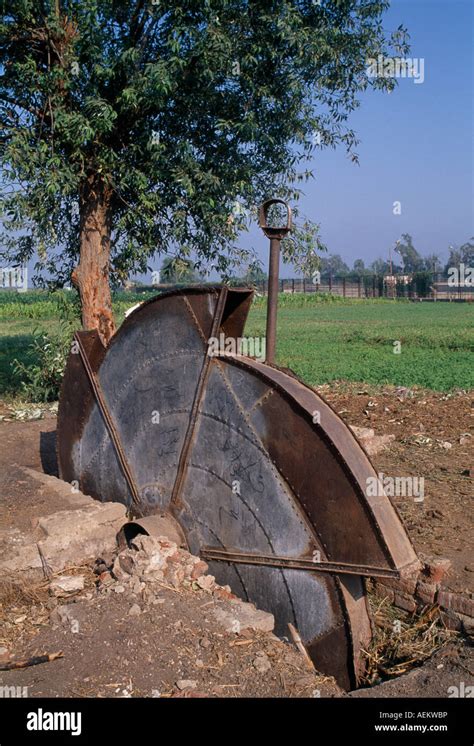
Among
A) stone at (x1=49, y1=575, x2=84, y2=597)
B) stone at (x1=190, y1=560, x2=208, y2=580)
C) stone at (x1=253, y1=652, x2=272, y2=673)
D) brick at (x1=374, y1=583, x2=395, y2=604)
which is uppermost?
stone at (x1=190, y1=560, x2=208, y2=580)

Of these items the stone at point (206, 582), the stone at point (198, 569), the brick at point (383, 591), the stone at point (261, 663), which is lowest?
the brick at point (383, 591)

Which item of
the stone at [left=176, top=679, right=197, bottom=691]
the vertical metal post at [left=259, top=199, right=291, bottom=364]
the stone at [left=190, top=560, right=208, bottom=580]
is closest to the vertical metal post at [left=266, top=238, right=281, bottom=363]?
the vertical metal post at [left=259, top=199, right=291, bottom=364]

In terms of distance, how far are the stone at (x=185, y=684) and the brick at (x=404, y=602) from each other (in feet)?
5.64

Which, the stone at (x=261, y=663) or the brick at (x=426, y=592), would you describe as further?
the brick at (x=426, y=592)

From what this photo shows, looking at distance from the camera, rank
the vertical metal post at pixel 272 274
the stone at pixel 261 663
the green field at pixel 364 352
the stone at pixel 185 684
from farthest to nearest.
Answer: the green field at pixel 364 352 → the vertical metal post at pixel 272 274 → the stone at pixel 261 663 → the stone at pixel 185 684

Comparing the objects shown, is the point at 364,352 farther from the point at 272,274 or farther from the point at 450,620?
the point at 450,620

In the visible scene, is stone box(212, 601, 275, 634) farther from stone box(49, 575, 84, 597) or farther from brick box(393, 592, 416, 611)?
stone box(49, 575, 84, 597)

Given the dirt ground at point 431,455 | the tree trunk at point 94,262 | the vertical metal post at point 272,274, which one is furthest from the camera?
the tree trunk at point 94,262

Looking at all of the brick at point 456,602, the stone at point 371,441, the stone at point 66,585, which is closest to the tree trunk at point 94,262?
the stone at point 371,441

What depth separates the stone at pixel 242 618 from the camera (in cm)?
394

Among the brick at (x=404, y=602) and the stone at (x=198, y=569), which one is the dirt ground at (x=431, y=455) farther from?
the stone at (x=198, y=569)

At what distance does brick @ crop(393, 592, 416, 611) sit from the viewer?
461cm

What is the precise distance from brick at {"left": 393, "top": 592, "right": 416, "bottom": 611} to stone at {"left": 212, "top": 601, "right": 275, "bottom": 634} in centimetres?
95

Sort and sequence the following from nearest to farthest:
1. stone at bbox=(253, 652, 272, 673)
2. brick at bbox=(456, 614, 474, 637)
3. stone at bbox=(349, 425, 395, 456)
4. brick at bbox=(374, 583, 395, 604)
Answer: stone at bbox=(253, 652, 272, 673) < brick at bbox=(456, 614, 474, 637) < brick at bbox=(374, 583, 395, 604) < stone at bbox=(349, 425, 395, 456)
